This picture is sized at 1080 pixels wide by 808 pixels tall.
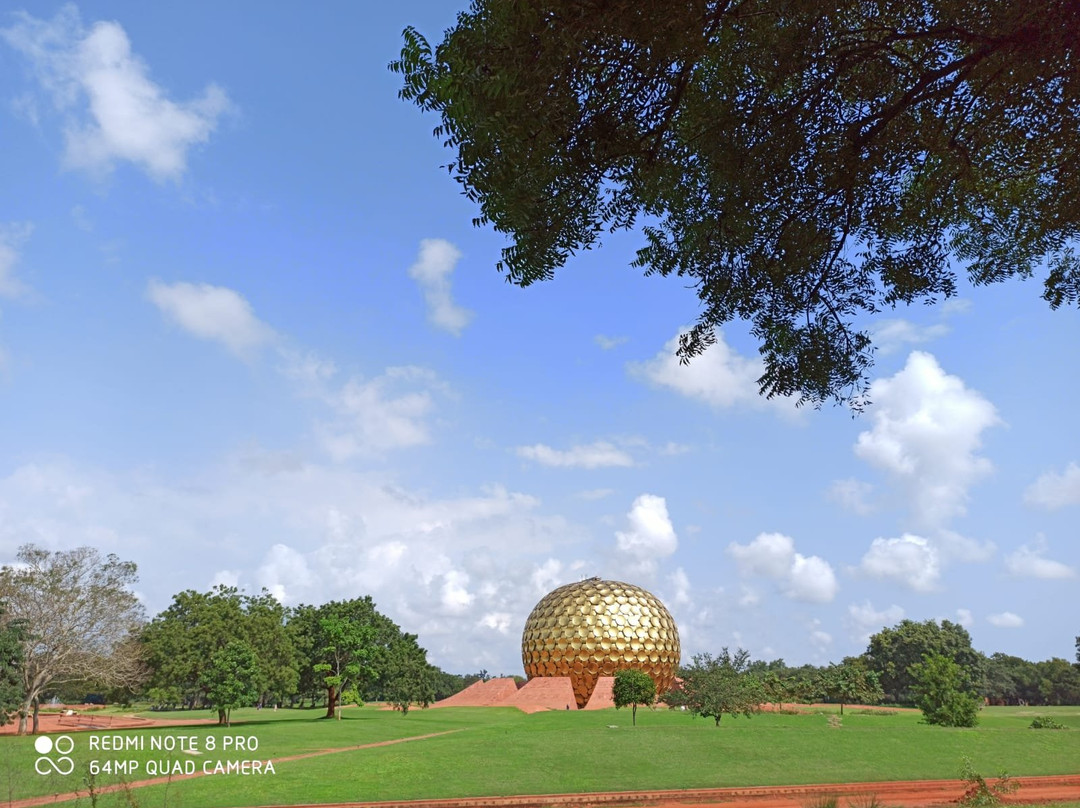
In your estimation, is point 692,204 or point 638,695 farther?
point 638,695

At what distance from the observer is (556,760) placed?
19.8m

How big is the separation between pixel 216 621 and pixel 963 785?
109 ft

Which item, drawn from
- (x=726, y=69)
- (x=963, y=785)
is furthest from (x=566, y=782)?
(x=726, y=69)

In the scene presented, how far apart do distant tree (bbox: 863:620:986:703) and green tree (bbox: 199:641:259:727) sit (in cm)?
5144

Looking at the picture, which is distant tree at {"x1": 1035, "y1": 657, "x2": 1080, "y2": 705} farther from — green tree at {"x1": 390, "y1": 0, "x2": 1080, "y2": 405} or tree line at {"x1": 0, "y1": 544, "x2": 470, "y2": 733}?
green tree at {"x1": 390, "y1": 0, "x2": 1080, "y2": 405}

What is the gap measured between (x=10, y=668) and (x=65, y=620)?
3005mm

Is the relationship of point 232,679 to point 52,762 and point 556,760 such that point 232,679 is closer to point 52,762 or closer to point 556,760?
point 52,762

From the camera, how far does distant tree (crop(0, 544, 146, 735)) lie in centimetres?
2959

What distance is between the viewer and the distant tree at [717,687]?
28.3 m

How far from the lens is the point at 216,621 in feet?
123

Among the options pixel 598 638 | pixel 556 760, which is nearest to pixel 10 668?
pixel 556 760

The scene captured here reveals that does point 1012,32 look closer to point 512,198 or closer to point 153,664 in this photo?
point 512,198

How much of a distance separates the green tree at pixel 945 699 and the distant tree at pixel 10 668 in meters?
36.4

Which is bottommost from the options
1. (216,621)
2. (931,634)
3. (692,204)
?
(931,634)
